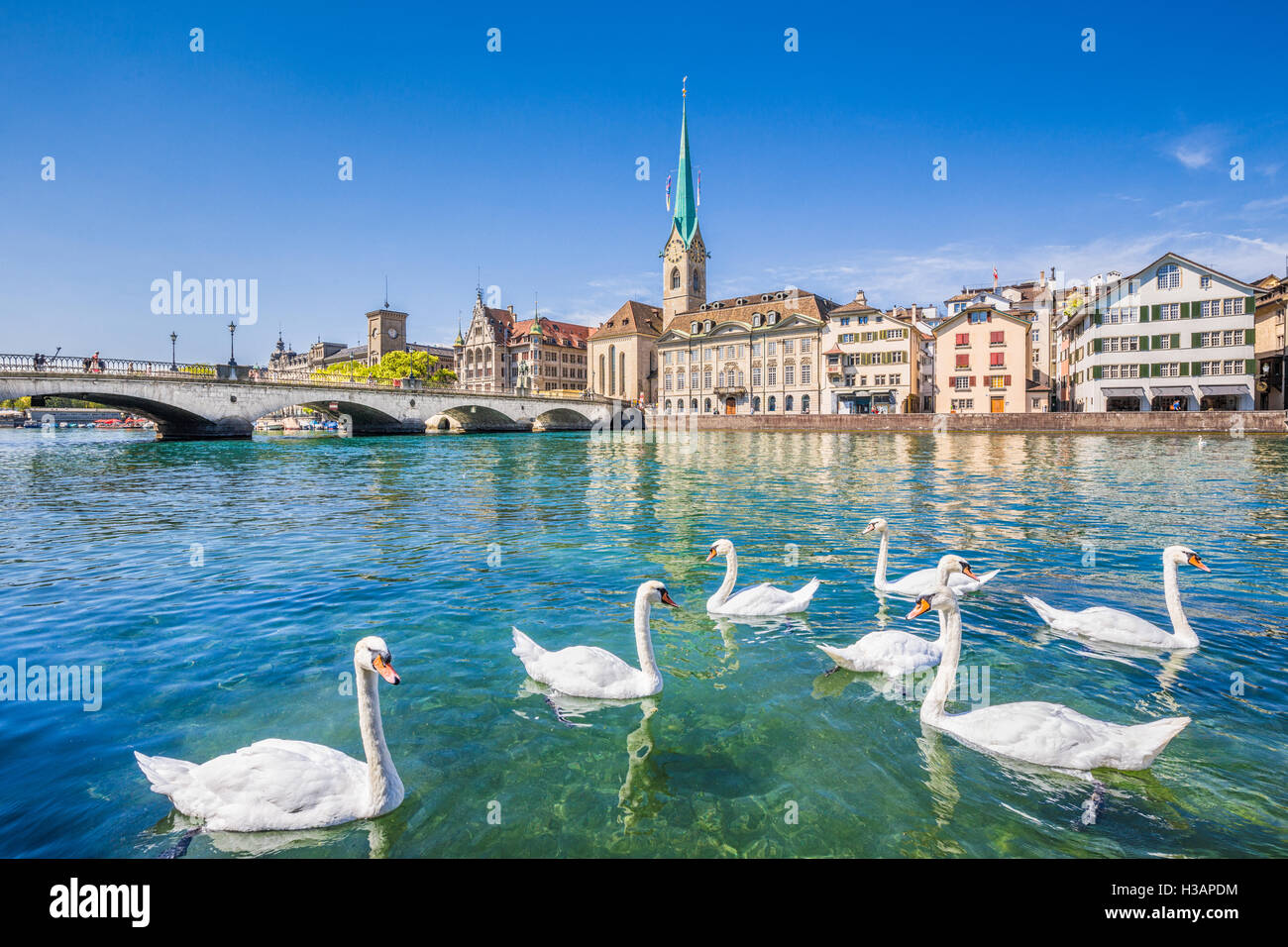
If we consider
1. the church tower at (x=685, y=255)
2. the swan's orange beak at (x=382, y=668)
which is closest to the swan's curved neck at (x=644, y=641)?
the swan's orange beak at (x=382, y=668)

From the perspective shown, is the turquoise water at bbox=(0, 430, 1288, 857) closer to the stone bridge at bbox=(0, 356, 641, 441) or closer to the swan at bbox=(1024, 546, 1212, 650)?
the swan at bbox=(1024, 546, 1212, 650)

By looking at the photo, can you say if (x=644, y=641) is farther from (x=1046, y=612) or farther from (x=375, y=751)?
(x=1046, y=612)

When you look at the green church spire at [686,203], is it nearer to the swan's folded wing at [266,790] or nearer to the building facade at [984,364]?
the building facade at [984,364]

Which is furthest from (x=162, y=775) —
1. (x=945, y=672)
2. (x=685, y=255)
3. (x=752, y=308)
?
(x=685, y=255)

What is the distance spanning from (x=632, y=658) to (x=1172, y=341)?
69207mm

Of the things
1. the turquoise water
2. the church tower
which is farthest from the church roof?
the turquoise water

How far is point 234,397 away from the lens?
53625 mm

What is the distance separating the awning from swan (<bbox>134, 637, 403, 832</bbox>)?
7226 cm

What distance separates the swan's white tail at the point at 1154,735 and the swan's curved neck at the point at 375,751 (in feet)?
17.4

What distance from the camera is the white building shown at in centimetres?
5394

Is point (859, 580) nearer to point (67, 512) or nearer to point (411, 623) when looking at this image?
point (411, 623)

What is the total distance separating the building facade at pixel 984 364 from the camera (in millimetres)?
67812

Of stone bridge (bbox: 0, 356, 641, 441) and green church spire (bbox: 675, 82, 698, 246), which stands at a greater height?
green church spire (bbox: 675, 82, 698, 246)

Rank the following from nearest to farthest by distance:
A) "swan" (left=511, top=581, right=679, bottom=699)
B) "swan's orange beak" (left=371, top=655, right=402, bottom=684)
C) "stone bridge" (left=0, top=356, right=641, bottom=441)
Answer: "swan's orange beak" (left=371, top=655, right=402, bottom=684)
"swan" (left=511, top=581, right=679, bottom=699)
"stone bridge" (left=0, top=356, right=641, bottom=441)
